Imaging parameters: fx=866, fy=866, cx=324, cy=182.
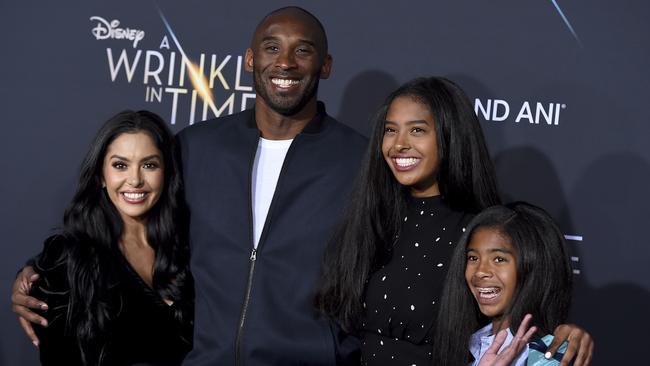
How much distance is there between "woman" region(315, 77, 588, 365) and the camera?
94.1 inches

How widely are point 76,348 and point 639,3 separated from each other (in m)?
2.42

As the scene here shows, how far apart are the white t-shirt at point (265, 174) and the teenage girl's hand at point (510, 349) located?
85 cm

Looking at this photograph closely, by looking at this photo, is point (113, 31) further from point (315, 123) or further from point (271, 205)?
point (271, 205)

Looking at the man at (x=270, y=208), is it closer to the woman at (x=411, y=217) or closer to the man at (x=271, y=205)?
the man at (x=271, y=205)

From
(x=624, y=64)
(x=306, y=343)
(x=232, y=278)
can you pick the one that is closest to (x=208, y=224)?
(x=232, y=278)

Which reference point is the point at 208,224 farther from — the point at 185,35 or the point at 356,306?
the point at 185,35

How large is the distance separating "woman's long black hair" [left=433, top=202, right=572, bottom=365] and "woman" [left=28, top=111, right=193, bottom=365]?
98 centimetres

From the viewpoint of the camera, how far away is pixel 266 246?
2680 millimetres

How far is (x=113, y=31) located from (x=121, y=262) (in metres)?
1.26

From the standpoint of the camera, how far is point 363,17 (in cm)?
355

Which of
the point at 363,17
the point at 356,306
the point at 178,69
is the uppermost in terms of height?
the point at 363,17

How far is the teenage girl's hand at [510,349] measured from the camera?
2.14m

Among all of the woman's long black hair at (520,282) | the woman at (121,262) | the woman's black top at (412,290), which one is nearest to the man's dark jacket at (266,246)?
the woman at (121,262)

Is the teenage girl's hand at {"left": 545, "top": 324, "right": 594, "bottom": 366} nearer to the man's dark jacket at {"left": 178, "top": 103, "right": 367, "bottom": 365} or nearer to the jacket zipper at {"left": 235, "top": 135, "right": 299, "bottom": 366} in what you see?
the man's dark jacket at {"left": 178, "top": 103, "right": 367, "bottom": 365}
